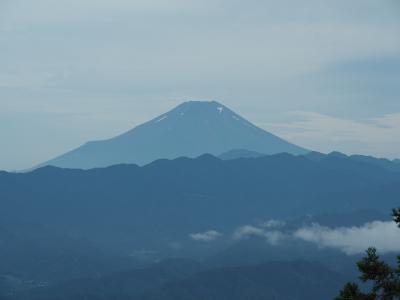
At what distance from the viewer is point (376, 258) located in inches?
1244

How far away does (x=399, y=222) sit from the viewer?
31.1 m

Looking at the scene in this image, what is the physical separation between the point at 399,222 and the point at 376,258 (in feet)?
6.83

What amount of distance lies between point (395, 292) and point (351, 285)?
2.21 metres

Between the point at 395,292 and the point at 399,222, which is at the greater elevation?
the point at 399,222

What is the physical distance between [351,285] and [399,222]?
3.75 meters

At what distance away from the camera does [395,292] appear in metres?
31.1

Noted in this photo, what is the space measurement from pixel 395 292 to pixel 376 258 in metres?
1.78

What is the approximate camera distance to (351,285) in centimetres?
3077

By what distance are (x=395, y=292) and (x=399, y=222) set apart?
331cm

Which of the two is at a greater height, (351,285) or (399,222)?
(399,222)
